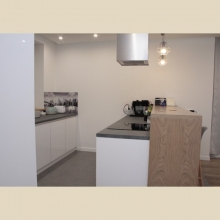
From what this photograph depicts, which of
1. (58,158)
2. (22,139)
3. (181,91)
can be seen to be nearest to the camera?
(22,139)

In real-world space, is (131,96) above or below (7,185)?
above

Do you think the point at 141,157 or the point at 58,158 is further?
the point at 58,158

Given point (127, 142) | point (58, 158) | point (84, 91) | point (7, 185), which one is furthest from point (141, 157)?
point (84, 91)

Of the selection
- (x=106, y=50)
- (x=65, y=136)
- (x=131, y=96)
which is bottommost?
(x=65, y=136)

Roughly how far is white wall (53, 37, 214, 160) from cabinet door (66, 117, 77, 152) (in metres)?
0.18

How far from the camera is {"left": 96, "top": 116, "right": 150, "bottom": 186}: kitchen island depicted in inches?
79.0

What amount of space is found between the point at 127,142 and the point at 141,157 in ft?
0.69

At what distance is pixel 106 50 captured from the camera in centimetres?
436

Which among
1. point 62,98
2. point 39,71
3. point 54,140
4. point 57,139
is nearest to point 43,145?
point 54,140

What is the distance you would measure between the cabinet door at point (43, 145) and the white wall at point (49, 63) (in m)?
1.32

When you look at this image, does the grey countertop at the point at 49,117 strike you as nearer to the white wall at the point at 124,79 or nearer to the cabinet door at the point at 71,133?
the cabinet door at the point at 71,133

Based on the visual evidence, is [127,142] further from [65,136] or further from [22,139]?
[65,136]

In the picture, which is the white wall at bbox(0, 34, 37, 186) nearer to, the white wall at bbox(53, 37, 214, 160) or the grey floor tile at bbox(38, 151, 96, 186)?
the grey floor tile at bbox(38, 151, 96, 186)

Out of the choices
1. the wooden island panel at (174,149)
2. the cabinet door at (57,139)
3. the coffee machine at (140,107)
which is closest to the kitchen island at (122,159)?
the wooden island panel at (174,149)
